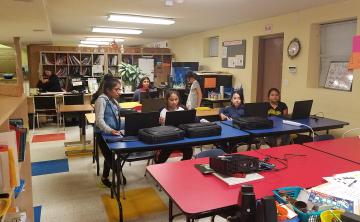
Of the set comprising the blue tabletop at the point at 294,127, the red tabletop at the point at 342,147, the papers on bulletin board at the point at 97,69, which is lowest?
the red tabletop at the point at 342,147

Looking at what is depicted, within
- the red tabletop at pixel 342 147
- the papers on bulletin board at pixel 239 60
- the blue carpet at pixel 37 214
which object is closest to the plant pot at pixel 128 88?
the papers on bulletin board at pixel 239 60

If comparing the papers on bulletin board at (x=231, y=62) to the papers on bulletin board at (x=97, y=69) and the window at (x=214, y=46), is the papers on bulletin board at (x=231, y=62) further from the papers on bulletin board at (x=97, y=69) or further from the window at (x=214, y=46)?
the papers on bulletin board at (x=97, y=69)

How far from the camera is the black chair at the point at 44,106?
23.2ft

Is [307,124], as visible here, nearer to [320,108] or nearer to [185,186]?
[320,108]

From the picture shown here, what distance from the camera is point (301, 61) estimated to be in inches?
205

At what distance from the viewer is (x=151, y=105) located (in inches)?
183

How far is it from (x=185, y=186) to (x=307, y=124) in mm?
2646

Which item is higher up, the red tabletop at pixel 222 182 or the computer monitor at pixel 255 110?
the computer monitor at pixel 255 110

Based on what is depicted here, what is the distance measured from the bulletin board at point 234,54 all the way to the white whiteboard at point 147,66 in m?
3.19

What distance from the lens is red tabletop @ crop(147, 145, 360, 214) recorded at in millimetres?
1741

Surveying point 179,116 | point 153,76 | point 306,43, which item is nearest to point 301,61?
point 306,43

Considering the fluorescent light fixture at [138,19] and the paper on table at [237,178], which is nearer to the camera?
the paper on table at [237,178]

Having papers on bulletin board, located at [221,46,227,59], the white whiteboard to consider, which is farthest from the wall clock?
the white whiteboard

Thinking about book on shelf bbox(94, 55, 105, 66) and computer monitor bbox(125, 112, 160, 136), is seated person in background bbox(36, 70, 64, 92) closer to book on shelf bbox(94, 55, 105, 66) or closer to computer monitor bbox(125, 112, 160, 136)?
book on shelf bbox(94, 55, 105, 66)
